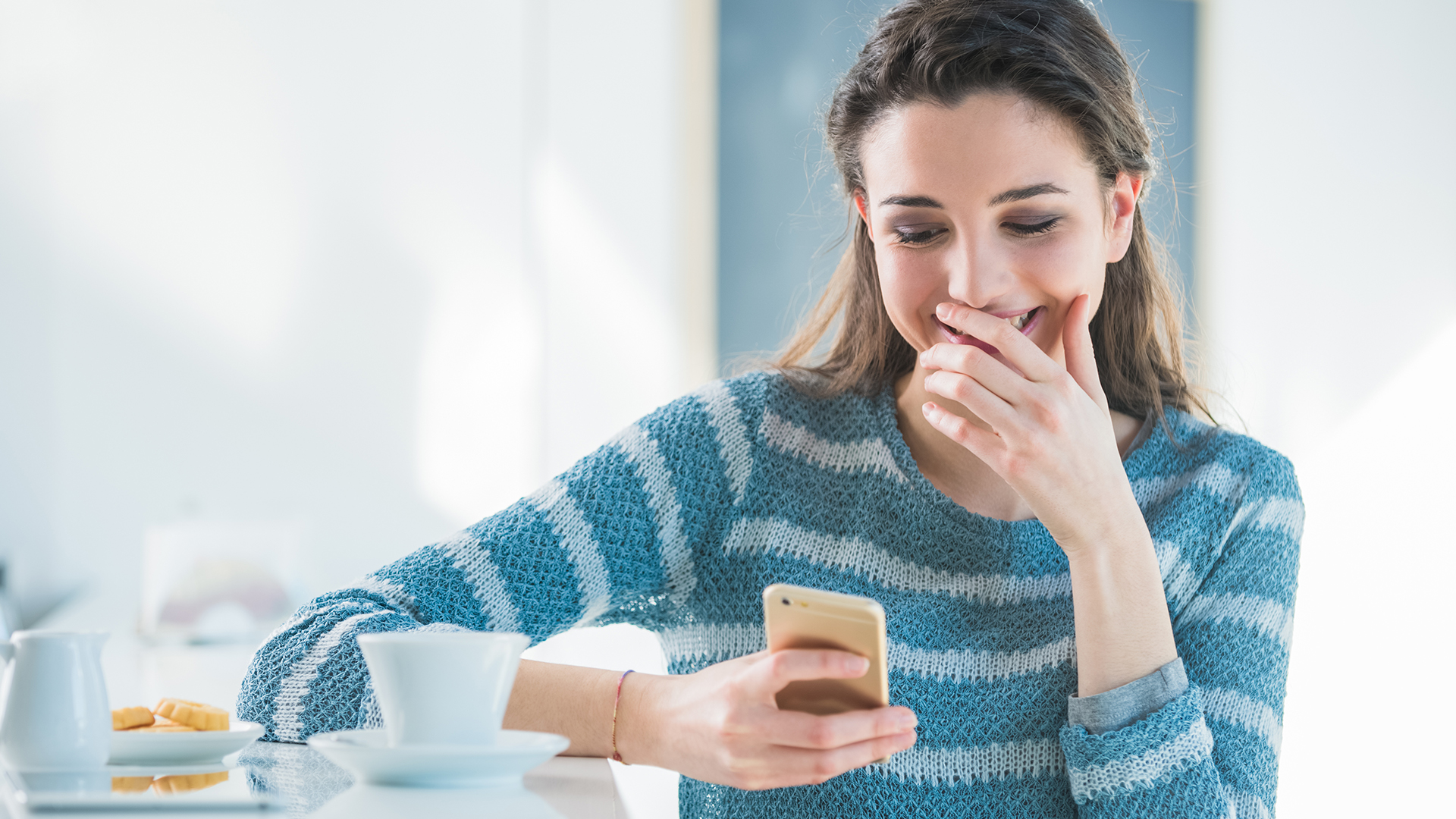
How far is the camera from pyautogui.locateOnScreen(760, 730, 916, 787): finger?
2.07 feet

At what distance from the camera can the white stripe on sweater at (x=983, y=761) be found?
37.6 inches

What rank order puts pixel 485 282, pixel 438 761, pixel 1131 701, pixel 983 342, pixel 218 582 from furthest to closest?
pixel 485 282 < pixel 218 582 < pixel 983 342 < pixel 1131 701 < pixel 438 761

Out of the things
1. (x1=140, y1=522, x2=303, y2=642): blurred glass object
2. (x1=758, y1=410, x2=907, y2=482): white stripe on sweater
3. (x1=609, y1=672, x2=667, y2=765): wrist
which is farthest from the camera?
(x1=140, y1=522, x2=303, y2=642): blurred glass object

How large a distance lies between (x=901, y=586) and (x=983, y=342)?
9.4 inches

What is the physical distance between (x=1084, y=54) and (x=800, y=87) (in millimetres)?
1801

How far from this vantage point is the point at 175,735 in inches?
26.1

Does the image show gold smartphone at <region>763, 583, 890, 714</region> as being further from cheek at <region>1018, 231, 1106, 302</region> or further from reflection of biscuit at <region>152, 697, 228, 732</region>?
cheek at <region>1018, 231, 1106, 302</region>

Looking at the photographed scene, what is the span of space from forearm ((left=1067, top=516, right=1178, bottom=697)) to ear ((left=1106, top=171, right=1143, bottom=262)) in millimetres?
320

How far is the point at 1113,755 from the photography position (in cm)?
88

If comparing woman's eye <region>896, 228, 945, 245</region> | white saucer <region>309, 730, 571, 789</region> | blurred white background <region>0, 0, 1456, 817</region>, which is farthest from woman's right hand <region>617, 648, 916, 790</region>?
blurred white background <region>0, 0, 1456, 817</region>

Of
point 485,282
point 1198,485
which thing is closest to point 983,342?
point 1198,485

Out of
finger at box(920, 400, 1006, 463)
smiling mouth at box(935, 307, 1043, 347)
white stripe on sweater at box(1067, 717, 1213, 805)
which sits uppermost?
smiling mouth at box(935, 307, 1043, 347)

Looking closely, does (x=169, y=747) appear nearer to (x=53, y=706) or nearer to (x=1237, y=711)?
(x=53, y=706)

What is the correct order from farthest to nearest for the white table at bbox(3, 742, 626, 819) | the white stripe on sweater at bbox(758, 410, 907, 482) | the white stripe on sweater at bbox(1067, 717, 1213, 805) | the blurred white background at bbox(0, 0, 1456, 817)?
the blurred white background at bbox(0, 0, 1456, 817) < the white stripe on sweater at bbox(758, 410, 907, 482) < the white stripe on sweater at bbox(1067, 717, 1213, 805) < the white table at bbox(3, 742, 626, 819)
